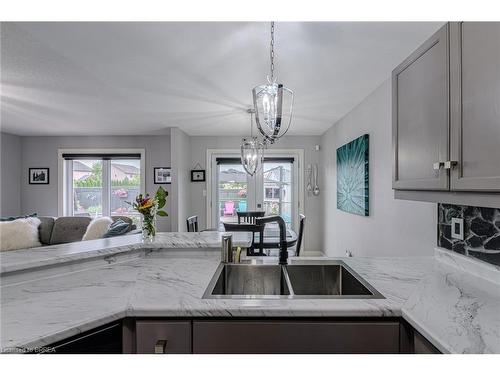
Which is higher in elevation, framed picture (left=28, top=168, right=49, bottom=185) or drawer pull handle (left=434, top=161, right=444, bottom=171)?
framed picture (left=28, top=168, right=49, bottom=185)

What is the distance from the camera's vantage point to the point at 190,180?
17.0 ft

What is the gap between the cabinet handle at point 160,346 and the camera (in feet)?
3.17

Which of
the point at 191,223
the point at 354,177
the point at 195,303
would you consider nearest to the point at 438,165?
the point at 195,303

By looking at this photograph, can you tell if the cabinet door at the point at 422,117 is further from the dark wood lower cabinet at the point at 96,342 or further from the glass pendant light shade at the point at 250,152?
the glass pendant light shade at the point at 250,152

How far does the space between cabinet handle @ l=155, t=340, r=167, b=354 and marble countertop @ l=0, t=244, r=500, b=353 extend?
0.32ft

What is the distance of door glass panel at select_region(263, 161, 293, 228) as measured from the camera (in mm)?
5266

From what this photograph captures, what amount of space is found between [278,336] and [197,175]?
4395 mm

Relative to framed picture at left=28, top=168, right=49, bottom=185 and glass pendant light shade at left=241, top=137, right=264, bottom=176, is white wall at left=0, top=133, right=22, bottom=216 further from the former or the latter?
glass pendant light shade at left=241, top=137, right=264, bottom=176

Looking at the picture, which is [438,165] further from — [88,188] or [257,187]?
[88,188]

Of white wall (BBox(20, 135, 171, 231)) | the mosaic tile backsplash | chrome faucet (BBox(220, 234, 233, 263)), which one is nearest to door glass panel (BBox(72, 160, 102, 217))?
white wall (BBox(20, 135, 171, 231))

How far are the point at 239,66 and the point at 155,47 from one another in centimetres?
67

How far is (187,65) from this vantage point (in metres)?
2.28

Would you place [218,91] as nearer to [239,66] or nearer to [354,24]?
[239,66]

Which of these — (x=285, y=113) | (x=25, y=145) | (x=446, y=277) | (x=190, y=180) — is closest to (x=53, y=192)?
(x=25, y=145)
